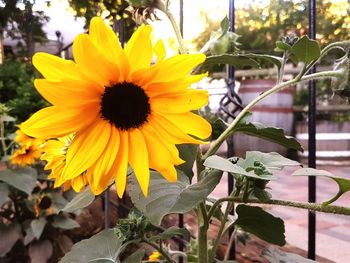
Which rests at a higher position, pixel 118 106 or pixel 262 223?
pixel 118 106

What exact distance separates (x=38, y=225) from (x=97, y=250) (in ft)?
3.13

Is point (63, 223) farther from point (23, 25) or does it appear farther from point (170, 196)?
point (23, 25)

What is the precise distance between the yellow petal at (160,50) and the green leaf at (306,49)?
0.13 metres

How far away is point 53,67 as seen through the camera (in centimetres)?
34

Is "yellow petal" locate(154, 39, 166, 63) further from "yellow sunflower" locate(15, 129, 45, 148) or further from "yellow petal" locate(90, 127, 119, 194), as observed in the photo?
"yellow sunflower" locate(15, 129, 45, 148)

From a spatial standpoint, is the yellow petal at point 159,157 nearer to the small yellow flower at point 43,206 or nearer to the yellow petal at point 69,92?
the yellow petal at point 69,92

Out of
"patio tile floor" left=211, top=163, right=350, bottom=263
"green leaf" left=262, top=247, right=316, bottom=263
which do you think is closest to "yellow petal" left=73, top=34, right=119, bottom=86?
"green leaf" left=262, top=247, right=316, bottom=263

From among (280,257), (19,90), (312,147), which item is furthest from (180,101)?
(19,90)

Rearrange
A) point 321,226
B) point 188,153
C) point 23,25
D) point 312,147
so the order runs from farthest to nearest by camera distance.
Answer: point 23,25 < point 321,226 < point 312,147 < point 188,153

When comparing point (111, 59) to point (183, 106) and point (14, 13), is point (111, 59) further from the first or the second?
point (14, 13)

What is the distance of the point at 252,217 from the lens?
44 centimetres

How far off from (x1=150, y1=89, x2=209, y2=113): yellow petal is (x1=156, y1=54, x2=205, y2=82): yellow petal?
0.02 m

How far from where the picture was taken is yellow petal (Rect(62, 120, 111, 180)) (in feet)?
1.21

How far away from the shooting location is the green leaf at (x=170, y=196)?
352 mm
